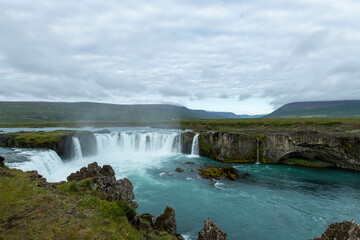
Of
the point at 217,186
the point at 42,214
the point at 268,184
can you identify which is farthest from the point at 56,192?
the point at 268,184

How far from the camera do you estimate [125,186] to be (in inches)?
615

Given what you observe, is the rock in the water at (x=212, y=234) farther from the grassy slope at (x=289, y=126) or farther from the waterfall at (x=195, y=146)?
the grassy slope at (x=289, y=126)

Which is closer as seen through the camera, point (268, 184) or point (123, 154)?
point (268, 184)

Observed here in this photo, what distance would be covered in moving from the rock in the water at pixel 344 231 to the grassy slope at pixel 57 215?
8.54 meters

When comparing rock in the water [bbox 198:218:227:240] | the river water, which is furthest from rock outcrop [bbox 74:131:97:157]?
rock in the water [bbox 198:218:227:240]

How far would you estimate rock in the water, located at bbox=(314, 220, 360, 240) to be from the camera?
8.23m

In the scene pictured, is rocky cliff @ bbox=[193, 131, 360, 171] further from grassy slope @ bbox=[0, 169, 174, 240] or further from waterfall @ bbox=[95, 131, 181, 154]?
grassy slope @ bbox=[0, 169, 174, 240]

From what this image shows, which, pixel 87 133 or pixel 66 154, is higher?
pixel 87 133

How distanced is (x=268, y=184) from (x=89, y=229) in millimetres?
25734

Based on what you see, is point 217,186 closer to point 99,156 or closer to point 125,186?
point 125,186

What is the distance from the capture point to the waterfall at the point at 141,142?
156 ft

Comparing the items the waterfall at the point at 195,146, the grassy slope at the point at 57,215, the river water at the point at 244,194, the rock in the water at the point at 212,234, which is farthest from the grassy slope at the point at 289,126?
the grassy slope at the point at 57,215

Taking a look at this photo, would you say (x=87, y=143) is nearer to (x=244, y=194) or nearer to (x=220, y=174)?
(x=220, y=174)

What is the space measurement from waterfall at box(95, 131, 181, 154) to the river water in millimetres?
7771
